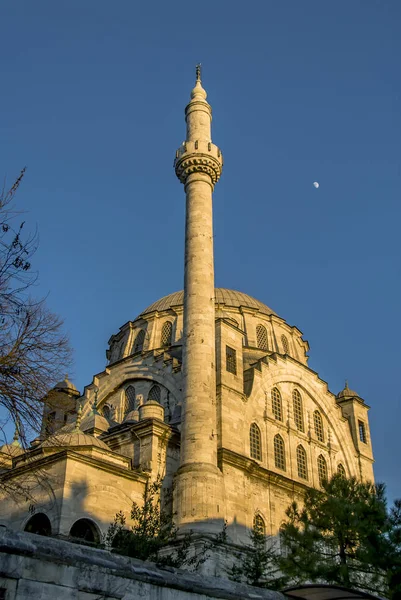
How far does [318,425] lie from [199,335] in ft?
34.8

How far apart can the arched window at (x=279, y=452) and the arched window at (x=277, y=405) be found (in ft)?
3.12

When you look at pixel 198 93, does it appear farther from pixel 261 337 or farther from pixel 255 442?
pixel 255 442

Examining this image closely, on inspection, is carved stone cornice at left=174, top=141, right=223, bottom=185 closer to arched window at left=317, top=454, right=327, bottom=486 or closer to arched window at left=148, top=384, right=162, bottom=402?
arched window at left=148, top=384, right=162, bottom=402

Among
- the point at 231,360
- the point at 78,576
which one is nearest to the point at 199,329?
the point at 231,360

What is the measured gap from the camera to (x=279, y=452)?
99.8ft

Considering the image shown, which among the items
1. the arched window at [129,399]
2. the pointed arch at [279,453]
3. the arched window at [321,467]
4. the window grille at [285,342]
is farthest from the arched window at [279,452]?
the window grille at [285,342]

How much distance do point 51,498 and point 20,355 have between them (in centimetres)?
1086

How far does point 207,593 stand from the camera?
10578 mm

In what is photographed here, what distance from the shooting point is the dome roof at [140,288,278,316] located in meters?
38.7

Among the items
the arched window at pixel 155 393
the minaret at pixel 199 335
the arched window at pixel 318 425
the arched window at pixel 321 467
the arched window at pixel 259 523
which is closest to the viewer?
the minaret at pixel 199 335

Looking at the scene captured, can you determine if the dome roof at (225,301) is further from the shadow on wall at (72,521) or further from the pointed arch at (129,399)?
the shadow on wall at (72,521)

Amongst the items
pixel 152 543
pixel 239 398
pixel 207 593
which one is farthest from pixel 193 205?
pixel 207 593

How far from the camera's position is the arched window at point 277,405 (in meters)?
31.2

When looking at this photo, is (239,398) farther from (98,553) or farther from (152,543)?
(98,553)
